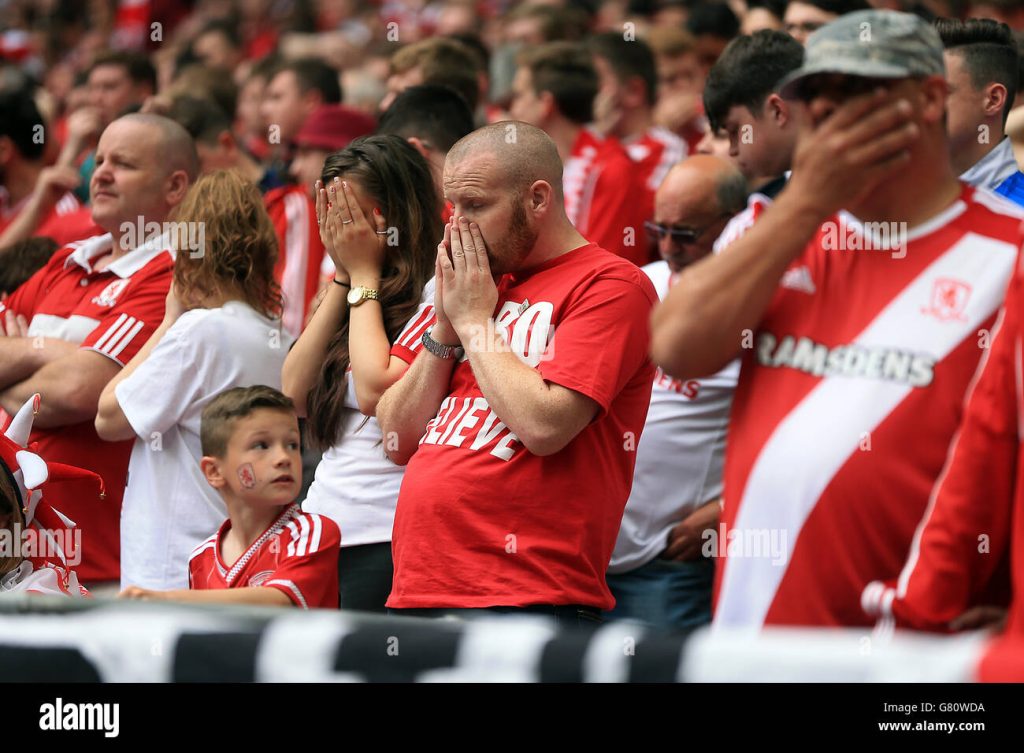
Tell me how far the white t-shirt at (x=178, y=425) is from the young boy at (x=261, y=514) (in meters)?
0.27

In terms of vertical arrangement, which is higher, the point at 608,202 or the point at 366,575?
the point at 608,202

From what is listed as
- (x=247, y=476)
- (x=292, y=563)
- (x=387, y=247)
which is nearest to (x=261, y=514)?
(x=247, y=476)

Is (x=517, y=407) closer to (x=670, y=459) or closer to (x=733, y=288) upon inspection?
(x=733, y=288)

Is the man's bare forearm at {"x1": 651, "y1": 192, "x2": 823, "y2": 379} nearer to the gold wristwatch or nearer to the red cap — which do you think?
the gold wristwatch

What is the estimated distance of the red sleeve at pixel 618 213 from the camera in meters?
6.18

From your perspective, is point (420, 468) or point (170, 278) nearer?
point (420, 468)

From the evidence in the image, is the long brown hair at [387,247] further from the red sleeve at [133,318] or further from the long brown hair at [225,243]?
the red sleeve at [133,318]

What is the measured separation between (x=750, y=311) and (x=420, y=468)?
3.73 ft

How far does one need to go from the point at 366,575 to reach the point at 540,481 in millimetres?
950

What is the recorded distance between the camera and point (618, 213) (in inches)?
246

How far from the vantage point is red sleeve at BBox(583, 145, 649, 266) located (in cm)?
618

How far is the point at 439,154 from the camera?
5.18 meters
